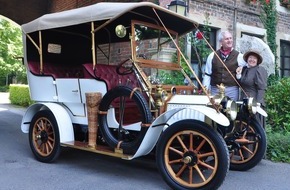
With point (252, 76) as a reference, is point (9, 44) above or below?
above

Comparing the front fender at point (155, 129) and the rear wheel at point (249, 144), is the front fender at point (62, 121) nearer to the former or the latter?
the front fender at point (155, 129)

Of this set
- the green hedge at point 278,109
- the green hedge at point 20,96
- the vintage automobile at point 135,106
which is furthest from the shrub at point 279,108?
the green hedge at point 20,96

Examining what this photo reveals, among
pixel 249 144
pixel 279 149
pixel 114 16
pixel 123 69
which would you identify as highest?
pixel 114 16

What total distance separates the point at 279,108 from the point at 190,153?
403cm

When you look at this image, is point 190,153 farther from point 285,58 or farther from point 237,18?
point 285,58

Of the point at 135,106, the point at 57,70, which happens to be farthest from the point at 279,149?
the point at 57,70

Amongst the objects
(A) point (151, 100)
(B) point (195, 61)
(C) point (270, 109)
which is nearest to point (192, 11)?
(B) point (195, 61)

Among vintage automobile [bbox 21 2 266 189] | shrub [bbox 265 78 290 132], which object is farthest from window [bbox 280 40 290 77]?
vintage automobile [bbox 21 2 266 189]

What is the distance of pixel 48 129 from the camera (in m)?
5.36

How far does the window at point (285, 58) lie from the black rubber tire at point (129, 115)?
762 centimetres

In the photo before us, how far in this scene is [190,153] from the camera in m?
3.97

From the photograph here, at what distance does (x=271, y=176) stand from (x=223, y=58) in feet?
6.28

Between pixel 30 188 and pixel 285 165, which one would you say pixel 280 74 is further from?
pixel 30 188

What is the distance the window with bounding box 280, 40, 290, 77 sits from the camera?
10.9 meters
